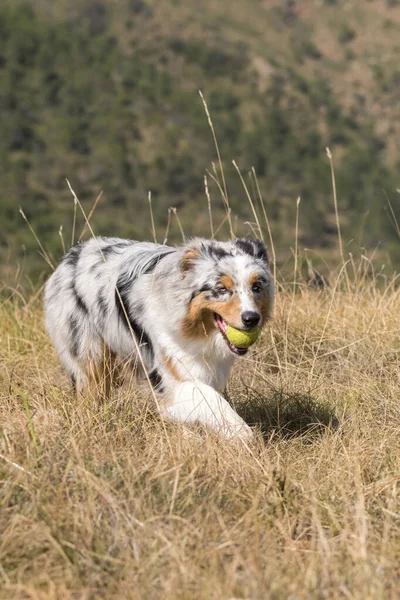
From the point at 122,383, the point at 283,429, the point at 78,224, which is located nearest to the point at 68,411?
the point at 122,383

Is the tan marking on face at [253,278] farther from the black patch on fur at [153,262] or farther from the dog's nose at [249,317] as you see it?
the black patch on fur at [153,262]

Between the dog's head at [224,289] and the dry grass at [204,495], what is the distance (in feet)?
1.79

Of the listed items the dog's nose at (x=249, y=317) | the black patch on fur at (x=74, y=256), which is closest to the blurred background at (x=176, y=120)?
the black patch on fur at (x=74, y=256)

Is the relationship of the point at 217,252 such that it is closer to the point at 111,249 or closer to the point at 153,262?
the point at 153,262

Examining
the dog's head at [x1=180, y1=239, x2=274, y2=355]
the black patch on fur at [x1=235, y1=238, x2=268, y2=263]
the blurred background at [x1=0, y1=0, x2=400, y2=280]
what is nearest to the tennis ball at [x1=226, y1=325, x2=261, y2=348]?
the dog's head at [x1=180, y1=239, x2=274, y2=355]

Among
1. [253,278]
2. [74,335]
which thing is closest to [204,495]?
[253,278]

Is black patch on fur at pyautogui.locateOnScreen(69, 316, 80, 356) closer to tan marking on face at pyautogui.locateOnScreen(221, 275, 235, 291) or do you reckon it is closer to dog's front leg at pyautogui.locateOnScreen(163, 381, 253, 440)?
dog's front leg at pyautogui.locateOnScreen(163, 381, 253, 440)

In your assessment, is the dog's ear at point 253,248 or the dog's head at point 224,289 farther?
the dog's ear at point 253,248

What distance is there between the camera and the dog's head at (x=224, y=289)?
396 cm

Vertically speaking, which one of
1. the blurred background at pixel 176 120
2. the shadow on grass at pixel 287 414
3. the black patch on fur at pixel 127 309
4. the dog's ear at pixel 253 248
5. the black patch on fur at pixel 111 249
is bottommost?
the blurred background at pixel 176 120

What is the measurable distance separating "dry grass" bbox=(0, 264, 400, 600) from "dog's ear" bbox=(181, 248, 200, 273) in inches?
27.8

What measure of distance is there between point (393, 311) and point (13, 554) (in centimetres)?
371

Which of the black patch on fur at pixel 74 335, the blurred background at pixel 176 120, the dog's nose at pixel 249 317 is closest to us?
the dog's nose at pixel 249 317

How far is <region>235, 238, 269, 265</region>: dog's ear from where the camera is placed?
429 centimetres
